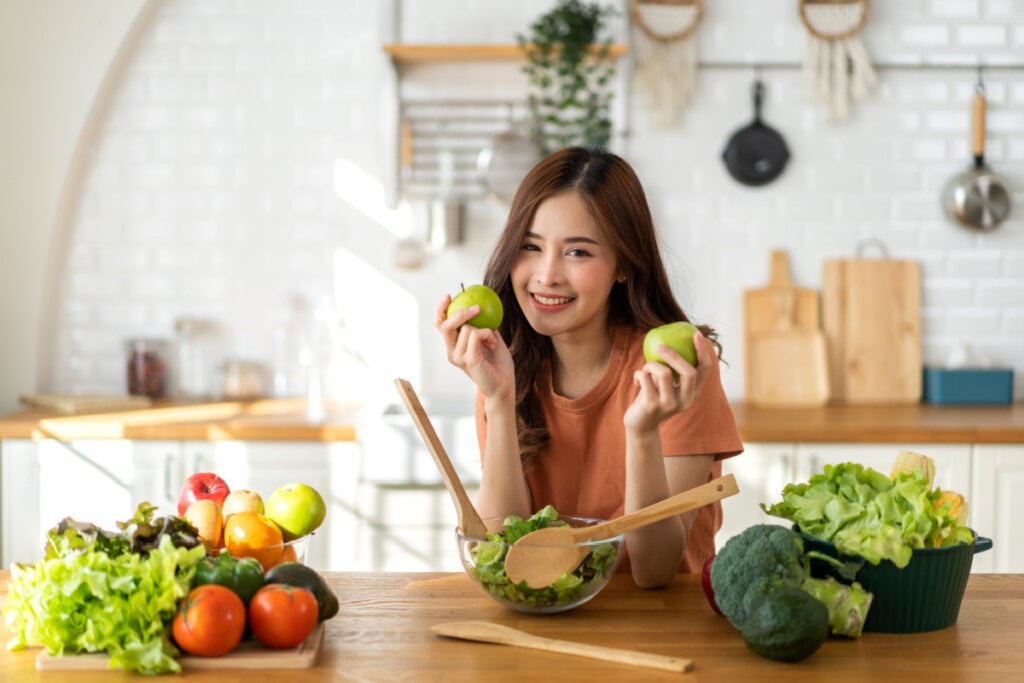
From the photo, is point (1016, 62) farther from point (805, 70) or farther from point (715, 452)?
point (715, 452)

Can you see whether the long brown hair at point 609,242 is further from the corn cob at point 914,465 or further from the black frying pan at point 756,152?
the black frying pan at point 756,152

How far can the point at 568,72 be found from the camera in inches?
149

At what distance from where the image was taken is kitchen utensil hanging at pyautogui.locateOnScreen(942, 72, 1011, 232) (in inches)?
155

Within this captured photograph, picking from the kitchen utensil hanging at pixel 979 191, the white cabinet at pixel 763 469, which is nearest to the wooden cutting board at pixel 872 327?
the kitchen utensil hanging at pixel 979 191

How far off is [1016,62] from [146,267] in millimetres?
3207

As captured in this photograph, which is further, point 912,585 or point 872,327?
point 872,327

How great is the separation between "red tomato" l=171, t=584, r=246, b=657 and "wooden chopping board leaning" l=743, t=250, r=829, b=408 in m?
2.79

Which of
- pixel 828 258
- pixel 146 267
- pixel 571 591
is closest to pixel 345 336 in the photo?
pixel 146 267

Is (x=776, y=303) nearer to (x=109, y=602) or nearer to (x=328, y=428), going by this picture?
(x=328, y=428)

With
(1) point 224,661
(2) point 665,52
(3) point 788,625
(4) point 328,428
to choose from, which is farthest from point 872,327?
(1) point 224,661

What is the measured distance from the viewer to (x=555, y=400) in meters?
2.18

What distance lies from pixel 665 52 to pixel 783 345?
112cm

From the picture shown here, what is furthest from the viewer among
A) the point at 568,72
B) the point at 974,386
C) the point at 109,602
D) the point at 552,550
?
the point at 974,386

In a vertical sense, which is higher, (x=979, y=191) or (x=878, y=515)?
(x=979, y=191)
